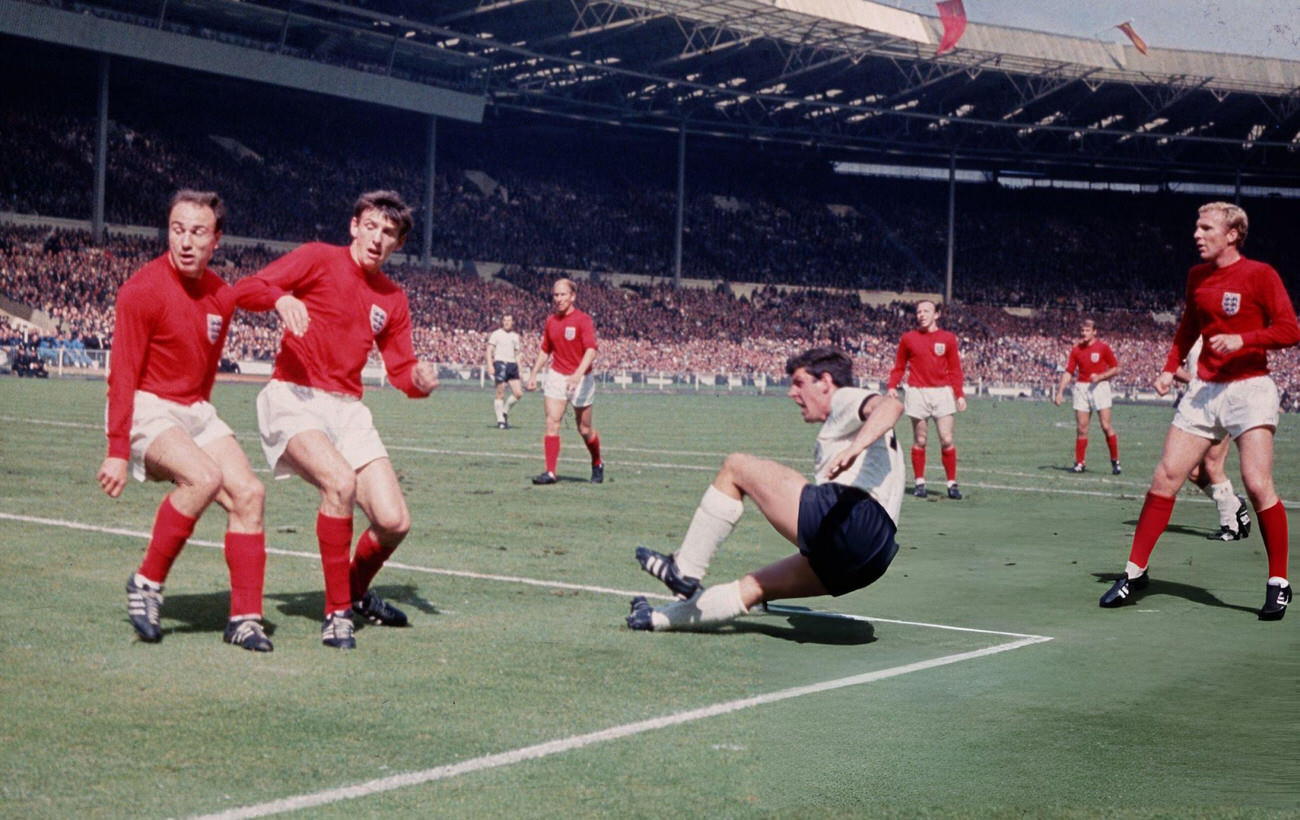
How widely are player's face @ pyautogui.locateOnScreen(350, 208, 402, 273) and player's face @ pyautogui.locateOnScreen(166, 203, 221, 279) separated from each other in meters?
0.78

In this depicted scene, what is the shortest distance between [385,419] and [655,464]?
9.59m

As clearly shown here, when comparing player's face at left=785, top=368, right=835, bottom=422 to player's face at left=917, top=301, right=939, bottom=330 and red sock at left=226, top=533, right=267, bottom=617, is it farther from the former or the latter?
player's face at left=917, top=301, right=939, bottom=330

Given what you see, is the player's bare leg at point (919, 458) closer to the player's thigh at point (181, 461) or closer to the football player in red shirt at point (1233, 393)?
the football player in red shirt at point (1233, 393)

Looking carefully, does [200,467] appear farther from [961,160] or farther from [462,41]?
[961,160]

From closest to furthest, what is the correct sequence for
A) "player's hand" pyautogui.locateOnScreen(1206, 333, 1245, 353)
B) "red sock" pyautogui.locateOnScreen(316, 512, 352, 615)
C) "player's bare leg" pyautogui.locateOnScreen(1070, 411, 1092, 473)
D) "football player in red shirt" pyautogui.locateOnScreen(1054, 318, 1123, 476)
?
1. "red sock" pyautogui.locateOnScreen(316, 512, 352, 615)
2. "player's hand" pyautogui.locateOnScreen(1206, 333, 1245, 353)
3. "player's bare leg" pyautogui.locateOnScreen(1070, 411, 1092, 473)
4. "football player in red shirt" pyautogui.locateOnScreen(1054, 318, 1123, 476)

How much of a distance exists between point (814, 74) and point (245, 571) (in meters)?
57.2

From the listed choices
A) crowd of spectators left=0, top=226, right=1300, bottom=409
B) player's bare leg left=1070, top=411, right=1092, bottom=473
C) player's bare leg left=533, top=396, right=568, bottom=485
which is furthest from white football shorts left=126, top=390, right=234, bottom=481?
crowd of spectators left=0, top=226, right=1300, bottom=409

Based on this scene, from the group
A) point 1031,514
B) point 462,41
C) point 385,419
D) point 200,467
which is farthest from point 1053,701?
point 462,41

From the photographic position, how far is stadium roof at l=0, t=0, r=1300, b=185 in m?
52.3

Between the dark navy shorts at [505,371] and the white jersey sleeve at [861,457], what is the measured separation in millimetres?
19487

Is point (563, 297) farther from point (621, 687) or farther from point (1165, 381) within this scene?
point (621, 687)

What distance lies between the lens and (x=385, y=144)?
6262 centimetres

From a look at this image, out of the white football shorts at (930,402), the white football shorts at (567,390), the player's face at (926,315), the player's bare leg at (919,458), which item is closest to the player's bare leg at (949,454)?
the white football shorts at (930,402)

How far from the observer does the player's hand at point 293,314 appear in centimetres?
638
